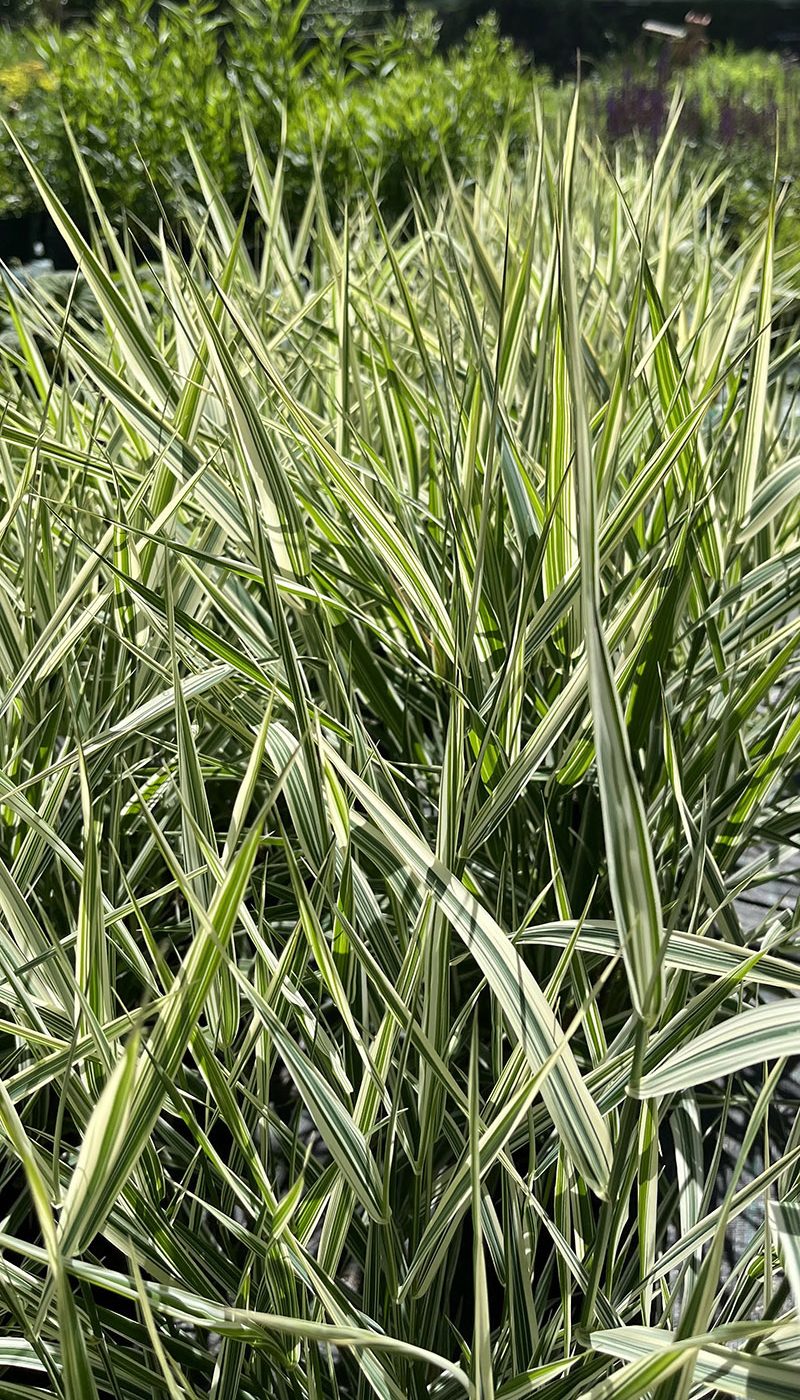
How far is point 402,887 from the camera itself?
64cm

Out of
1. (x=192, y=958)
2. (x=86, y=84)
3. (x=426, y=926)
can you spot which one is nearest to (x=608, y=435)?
(x=426, y=926)

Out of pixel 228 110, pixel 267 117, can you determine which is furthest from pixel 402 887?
pixel 267 117

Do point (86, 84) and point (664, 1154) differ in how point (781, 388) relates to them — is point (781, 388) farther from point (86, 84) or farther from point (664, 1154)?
point (86, 84)

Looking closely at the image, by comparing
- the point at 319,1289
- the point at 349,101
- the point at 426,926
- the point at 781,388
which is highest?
the point at 349,101

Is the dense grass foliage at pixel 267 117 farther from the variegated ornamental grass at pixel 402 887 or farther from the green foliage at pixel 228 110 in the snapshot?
the variegated ornamental grass at pixel 402 887

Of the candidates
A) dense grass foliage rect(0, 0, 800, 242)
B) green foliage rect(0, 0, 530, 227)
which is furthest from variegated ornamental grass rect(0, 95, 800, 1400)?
green foliage rect(0, 0, 530, 227)

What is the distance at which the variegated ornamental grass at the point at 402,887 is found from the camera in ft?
1.45

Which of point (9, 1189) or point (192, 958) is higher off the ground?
point (192, 958)

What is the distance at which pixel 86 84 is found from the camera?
133 inches

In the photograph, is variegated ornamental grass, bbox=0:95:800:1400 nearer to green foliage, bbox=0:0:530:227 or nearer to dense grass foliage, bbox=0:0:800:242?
dense grass foliage, bbox=0:0:800:242

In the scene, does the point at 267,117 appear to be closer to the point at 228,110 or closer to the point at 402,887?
the point at 228,110

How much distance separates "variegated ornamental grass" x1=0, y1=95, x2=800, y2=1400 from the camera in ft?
1.45

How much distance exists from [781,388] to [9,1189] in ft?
4.48

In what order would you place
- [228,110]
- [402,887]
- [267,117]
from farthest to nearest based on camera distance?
1. [267,117]
2. [228,110]
3. [402,887]
